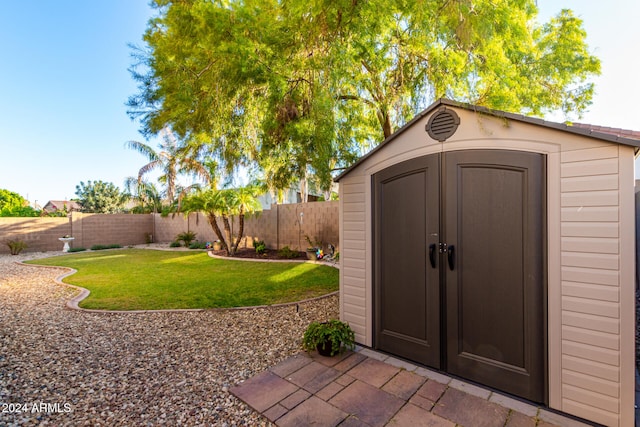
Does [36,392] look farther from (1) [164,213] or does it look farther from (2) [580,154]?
(1) [164,213]

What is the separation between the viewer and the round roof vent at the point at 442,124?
2422 millimetres

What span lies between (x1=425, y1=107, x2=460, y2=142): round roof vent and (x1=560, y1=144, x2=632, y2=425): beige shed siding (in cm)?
79

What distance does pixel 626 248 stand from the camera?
176cm

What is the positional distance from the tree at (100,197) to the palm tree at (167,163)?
13.9 metres

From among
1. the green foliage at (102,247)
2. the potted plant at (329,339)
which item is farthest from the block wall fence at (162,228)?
the potted plant at (329,339)

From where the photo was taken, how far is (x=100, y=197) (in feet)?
76.8

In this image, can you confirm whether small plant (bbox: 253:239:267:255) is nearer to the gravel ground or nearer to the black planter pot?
the gravel ground

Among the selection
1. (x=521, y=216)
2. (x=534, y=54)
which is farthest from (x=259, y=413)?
(x=534, y=54)

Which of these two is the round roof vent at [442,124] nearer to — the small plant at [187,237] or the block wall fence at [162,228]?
the block wall fence at [162,228]

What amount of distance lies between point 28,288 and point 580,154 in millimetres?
8688

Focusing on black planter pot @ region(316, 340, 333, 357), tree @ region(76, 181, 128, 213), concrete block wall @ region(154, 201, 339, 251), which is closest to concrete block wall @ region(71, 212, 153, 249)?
concrete block wall @ region(154, 201, 339, 251)

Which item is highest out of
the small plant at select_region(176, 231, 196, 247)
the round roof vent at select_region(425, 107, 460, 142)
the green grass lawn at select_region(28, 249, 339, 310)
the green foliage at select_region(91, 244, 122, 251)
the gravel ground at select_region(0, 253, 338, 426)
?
the round roof vent at select_region(425, 107, 460, 142)

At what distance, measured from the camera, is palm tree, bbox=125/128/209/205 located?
4.30 m

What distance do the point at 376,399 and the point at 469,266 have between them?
1.26 m
